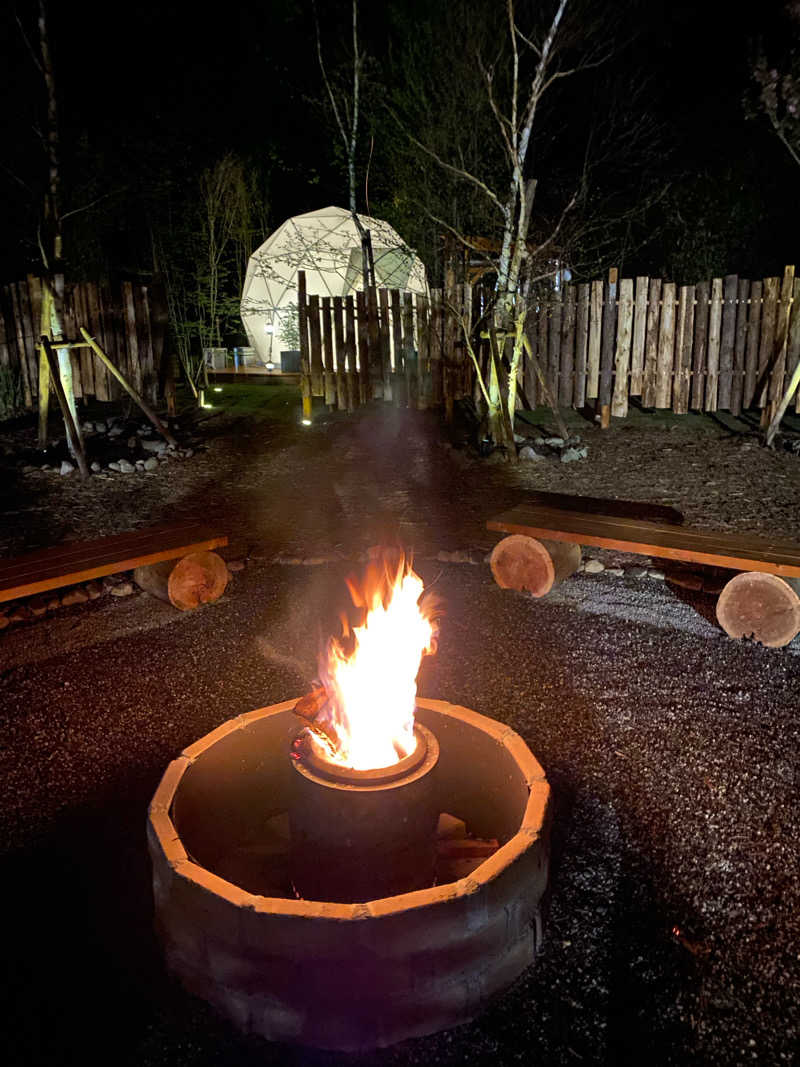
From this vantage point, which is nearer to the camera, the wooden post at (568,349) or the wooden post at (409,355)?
the wooden post at (568,349)

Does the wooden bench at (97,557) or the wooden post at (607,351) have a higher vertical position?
the wooden post at (607,351)

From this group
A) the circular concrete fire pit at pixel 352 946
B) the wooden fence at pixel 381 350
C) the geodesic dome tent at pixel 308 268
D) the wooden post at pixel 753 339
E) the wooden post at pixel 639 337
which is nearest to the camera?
the circular concrete fire pit at pixel 352 946

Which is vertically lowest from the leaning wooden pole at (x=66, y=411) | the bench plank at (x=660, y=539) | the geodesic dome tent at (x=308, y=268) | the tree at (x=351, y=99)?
the bench plank at (x=660, y=539)

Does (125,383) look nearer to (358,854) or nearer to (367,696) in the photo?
(367,696)

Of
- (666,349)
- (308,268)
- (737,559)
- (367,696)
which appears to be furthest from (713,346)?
(308,268)

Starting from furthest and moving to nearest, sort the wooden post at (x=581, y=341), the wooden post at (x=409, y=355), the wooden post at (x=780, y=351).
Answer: the wooden post at (x=409, y=355) < the wooden post at (x=581, y=341) < the wooden post at (x=780, y=351)

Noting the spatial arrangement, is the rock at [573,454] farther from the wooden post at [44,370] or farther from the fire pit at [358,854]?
the wooden post at [44,370]

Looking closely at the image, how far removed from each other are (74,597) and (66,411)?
436cm

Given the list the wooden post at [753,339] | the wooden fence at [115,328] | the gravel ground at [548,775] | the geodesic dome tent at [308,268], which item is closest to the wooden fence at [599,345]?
the wooden post at [753,339]

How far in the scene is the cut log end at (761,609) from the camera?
A: 4914 millimetres

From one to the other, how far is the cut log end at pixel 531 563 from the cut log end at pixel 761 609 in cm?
128

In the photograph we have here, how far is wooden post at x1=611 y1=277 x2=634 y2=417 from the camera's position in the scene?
38.7 feet

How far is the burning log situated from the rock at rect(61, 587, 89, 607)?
400 millimetres

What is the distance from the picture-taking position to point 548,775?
3801mm
